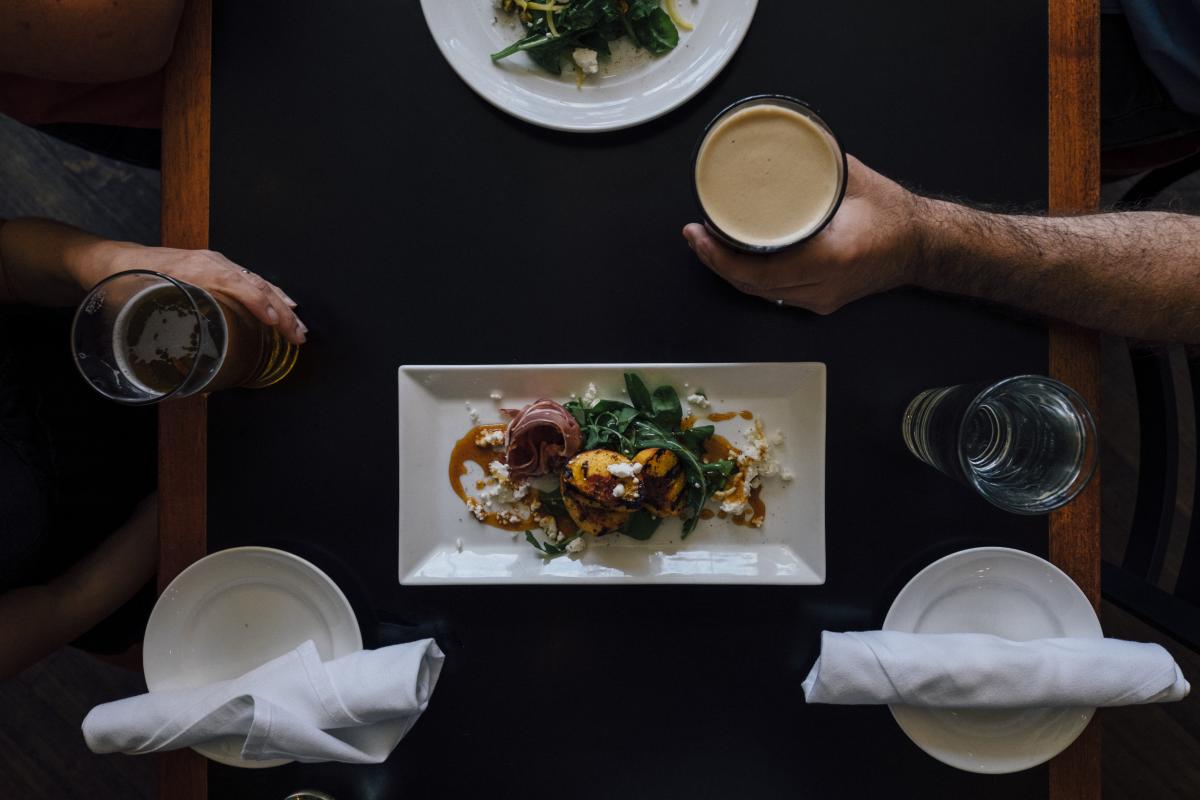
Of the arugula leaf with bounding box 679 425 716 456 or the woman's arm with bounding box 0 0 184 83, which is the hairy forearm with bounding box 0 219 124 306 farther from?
the arugula leaf with bounding box 679 425 716 456

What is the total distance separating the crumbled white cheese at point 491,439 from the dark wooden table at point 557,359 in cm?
12

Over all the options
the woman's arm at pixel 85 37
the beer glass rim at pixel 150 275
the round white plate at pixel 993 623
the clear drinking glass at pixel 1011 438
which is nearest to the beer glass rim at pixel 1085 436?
the clear drinking glass at pixel 1011 438

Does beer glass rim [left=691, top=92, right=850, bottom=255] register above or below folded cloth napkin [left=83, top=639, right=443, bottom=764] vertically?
above

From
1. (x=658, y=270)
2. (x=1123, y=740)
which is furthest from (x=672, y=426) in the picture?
(x=1123, y=740)

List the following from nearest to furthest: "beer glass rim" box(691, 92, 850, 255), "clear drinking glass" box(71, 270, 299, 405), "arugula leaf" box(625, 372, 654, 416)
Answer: "beer glass rim" box(691, 92, 850, 255) < "clear drinking glass" box(71, 270, 299, 405) < "arugula leaf" box(625, 372, 654, 416)

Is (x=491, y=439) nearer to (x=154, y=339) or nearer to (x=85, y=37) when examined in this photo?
(x=154, y=339)

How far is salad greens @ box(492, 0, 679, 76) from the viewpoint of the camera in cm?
108

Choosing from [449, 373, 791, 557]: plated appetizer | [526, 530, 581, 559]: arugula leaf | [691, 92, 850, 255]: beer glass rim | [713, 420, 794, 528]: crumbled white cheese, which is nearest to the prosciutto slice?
[449, 373, 791, 557]: plated appetizer

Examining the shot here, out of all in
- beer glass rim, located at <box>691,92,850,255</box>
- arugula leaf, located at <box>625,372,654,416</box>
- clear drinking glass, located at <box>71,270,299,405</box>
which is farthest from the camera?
arugula leaf, located at <box>625,372,654,416</box>

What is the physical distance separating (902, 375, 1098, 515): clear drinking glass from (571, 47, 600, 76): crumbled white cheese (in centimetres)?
69

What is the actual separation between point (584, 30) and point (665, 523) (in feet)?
2.41

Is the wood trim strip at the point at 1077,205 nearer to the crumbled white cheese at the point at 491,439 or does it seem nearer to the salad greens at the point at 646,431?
the salad greens at the point at 646,431

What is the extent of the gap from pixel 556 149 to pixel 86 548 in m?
1.06

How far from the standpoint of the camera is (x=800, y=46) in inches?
44.4
